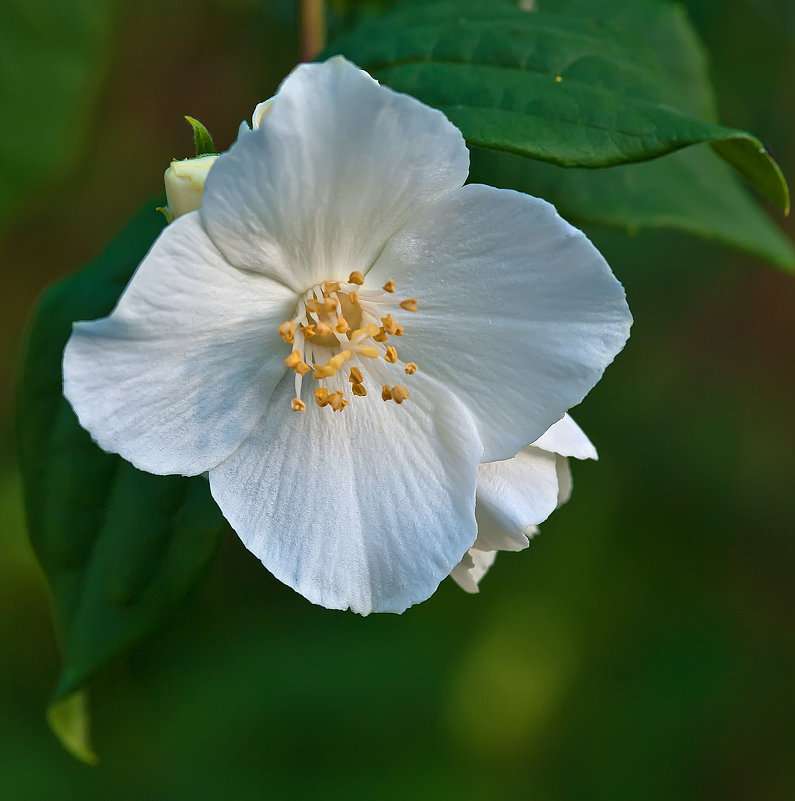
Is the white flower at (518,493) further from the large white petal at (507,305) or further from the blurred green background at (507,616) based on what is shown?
the blurred green background at (507,616)

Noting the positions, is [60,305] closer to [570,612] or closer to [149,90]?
[149,90]

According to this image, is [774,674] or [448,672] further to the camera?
[774,674]

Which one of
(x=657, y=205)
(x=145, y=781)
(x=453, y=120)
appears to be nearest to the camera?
(x=453, y=120)

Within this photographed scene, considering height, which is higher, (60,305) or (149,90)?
Answer: (60,305)

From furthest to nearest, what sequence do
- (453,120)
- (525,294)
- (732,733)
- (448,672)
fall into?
(732,733)
(448,672)
(453,120)
(525,294)

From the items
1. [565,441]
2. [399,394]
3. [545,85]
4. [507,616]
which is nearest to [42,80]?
[545,85]

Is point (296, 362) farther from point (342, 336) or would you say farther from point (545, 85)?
point (545, 85)

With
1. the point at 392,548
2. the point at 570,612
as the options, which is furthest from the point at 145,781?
the point at 392,548

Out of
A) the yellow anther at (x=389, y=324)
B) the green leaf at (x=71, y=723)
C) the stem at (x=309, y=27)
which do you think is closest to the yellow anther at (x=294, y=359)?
the yellow anther at (x=389, y=324)
